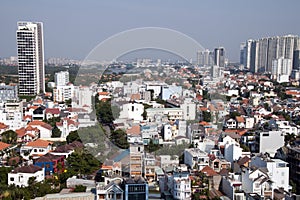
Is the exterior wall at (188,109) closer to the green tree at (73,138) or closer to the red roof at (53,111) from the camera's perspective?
the green tree at (73,138)

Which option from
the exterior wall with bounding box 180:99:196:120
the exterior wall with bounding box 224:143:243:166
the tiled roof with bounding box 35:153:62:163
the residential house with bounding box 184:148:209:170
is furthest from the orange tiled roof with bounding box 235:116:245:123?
the tiled roof with bounding box 35:153:62:163

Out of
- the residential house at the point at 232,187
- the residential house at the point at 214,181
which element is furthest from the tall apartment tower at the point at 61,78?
the residential house at the point at 232,187

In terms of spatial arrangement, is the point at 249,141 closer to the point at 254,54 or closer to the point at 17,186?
the point at 17,186

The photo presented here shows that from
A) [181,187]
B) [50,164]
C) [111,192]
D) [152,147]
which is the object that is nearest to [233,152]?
[152,147]

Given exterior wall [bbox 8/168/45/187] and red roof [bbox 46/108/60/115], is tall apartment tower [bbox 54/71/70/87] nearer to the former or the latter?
red roof [bbox 46/108/60/115]

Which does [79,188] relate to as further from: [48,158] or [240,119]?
[240,119]

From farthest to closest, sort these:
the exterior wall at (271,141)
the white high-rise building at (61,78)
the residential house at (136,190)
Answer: the white high-rise building at (61,78), the exterior wall at (271,141), the residential house at (136,190)
